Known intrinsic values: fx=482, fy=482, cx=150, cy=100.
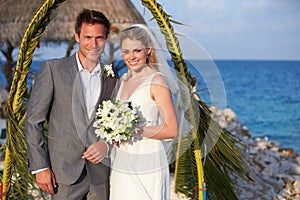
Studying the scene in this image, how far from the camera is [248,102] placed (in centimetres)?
3966

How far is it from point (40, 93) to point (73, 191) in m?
0.69

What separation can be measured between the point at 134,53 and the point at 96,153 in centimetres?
69

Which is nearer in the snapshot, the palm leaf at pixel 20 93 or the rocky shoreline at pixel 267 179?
the palm leaf at pixel 20 93

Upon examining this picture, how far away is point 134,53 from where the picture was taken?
304 centimetres

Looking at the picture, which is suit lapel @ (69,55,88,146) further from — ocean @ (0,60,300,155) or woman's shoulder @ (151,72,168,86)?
ocean @ (0,60,300,155)

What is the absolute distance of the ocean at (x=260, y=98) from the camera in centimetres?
322

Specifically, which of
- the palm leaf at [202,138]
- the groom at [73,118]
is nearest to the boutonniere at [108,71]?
the groom at [73,118]

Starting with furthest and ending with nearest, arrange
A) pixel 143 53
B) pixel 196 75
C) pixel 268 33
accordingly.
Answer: pixel 268 33, pixel 196 75, pixel 143 53

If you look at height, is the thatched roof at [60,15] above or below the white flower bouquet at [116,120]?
above

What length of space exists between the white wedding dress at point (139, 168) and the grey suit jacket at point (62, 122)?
4.4 inches

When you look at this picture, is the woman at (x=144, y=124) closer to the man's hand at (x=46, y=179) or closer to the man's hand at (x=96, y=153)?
the man's hand at (x=96, y=153)

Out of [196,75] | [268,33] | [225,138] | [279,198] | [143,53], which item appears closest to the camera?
[143,53]

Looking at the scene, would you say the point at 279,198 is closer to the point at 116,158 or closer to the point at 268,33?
the point at 116,158

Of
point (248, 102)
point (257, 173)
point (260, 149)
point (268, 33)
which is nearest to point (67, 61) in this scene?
point (257, 173)
